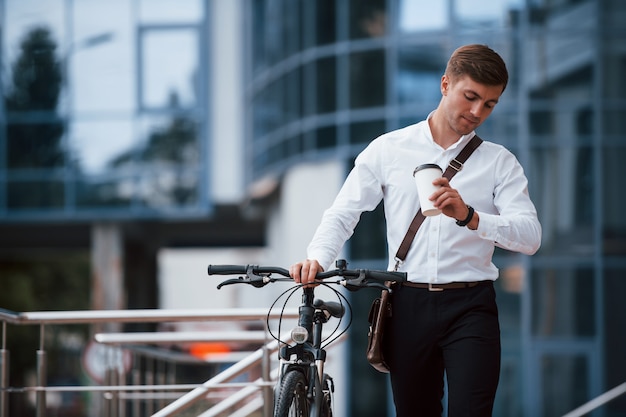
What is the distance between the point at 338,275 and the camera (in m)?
3.73

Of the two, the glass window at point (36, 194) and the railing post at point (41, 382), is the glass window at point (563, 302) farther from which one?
the railing post at point (41, 382)

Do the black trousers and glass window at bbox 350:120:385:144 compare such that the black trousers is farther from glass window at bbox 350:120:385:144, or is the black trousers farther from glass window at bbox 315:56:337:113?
glass window at bbox 315:56:337:113

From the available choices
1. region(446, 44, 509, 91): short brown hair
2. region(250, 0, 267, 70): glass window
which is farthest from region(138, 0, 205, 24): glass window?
region(446, 44, 509, 91): short brown hair

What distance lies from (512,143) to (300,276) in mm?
14939

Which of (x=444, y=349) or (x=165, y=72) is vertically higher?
(x=165, y=72)

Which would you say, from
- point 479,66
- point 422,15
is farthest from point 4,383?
point 422,15

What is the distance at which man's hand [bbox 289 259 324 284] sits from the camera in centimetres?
379

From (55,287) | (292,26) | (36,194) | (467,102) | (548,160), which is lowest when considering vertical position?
(55,287)

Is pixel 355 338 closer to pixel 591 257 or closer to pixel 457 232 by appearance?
pixel 591 257

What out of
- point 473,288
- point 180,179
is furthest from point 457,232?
point 180,179

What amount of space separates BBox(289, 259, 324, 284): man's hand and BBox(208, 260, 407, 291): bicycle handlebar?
0.06 ft

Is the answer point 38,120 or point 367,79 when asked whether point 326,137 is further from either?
point 38,120

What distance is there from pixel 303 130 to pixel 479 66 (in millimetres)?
17113

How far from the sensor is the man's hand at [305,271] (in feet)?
12.4
